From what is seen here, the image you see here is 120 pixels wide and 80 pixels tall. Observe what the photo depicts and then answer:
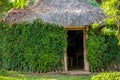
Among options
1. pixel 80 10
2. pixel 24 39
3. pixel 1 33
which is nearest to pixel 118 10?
pixel 80 10

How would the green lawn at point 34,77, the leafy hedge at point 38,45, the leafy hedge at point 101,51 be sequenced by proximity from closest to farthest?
1. the green lawn at point 34,77
2. the leafy hedge at point 38,45
3. the leafy hedge at point 101,51

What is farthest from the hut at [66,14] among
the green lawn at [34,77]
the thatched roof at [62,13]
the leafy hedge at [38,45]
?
the green lawn at [34,77]

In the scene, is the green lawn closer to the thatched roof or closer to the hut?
the hut

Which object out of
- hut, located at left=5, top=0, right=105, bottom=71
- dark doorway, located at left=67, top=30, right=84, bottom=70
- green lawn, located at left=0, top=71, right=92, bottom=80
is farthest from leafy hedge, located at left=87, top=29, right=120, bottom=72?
dark doorway, located at left=67, top=30, right=84, bottom=70

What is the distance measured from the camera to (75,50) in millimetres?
18516

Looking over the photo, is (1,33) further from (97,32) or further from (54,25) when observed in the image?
(97,32)

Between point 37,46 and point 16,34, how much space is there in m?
1.11

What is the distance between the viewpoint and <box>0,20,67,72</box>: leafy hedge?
589 inches

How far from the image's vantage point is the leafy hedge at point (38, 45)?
15.0 m

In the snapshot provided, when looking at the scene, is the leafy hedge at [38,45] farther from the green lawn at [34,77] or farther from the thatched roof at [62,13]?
the green lawn at [34,77]

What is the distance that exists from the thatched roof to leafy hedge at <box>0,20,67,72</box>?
0.34 metres

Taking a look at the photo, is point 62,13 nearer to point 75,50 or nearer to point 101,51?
point 101,51

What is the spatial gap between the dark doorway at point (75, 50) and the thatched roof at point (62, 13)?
8.14 ft

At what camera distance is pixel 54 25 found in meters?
15.0
